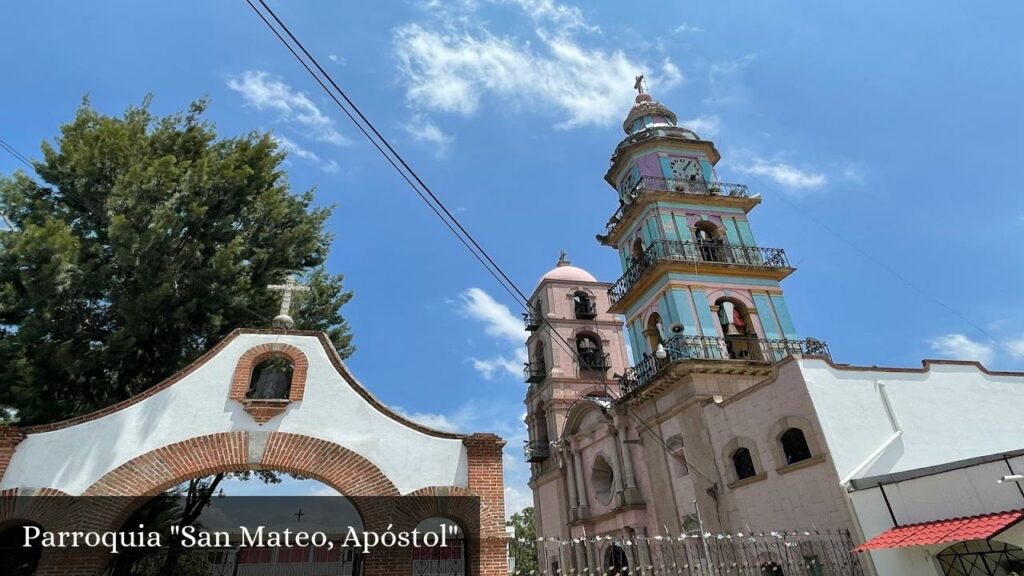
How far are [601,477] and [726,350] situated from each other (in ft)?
25.1

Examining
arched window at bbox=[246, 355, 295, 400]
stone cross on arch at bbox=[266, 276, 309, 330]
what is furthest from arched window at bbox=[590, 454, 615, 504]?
arched window at bbox=[246, 355, 295, 400]

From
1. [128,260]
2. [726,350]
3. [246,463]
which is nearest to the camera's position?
[246,463]

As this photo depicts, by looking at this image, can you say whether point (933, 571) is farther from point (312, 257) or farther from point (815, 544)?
point (312, 257)

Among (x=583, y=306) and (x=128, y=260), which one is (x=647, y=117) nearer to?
(x=583, y=306)

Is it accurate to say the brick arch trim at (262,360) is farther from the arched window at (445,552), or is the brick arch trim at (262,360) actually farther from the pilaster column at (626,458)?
the pilaster column at (626,458)

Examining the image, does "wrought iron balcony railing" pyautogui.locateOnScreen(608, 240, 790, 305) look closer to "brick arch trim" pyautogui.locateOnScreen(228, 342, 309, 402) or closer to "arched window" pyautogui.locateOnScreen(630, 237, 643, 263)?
"arched window" pyautogui.locateOnScreen(630, 237, 643, 263)

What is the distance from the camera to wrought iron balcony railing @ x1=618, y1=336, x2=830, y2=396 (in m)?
18.4

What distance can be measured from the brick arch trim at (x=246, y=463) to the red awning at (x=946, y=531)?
368 inches

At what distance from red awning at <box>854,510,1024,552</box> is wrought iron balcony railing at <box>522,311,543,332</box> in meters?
22.3

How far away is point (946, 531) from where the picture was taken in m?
10.0

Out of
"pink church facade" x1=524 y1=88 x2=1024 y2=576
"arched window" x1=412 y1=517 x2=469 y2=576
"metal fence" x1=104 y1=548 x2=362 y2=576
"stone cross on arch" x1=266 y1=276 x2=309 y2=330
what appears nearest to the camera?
"arched window" x1=412 y1=517 x2=469 y2=576

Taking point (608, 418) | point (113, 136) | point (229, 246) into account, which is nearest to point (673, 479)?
point (608, 418)

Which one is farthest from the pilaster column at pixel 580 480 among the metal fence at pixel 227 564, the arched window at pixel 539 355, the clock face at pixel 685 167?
the clock face at pixel 685 167

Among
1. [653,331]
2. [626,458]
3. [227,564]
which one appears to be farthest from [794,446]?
[227,564]
